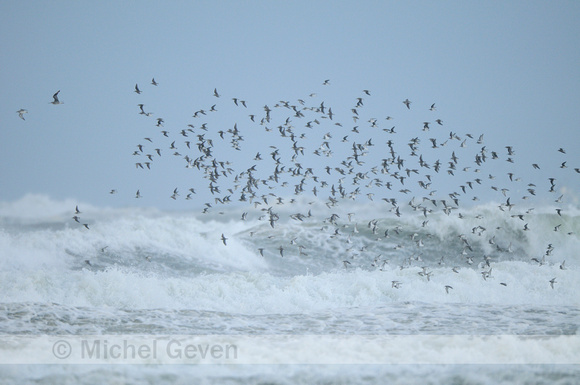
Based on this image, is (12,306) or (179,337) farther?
(12,306)

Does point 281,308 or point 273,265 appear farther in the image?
point 273,265

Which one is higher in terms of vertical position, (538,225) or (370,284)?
(538,225)

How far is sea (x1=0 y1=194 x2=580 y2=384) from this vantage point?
10.2 meters

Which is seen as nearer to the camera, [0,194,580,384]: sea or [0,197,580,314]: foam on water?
[0,194,580,384]: sea

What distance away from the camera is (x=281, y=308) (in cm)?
1691

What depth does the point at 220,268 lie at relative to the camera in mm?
25125

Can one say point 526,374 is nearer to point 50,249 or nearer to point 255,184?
point 255,184

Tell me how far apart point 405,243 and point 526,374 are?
21.6 m

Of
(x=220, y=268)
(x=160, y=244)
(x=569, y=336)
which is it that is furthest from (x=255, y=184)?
(x=569, y=336)

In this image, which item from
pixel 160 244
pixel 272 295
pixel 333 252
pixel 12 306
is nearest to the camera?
pixel 12 306

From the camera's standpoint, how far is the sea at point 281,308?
10188 mm

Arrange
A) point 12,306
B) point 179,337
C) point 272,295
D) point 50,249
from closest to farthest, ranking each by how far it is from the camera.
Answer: point 179,337 → point 12,306 → point 272,295 → point 50,249

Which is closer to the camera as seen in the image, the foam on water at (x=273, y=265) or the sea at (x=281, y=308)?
the sea at (x=281, y=308)

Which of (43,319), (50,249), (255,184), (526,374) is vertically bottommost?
(526,374)
